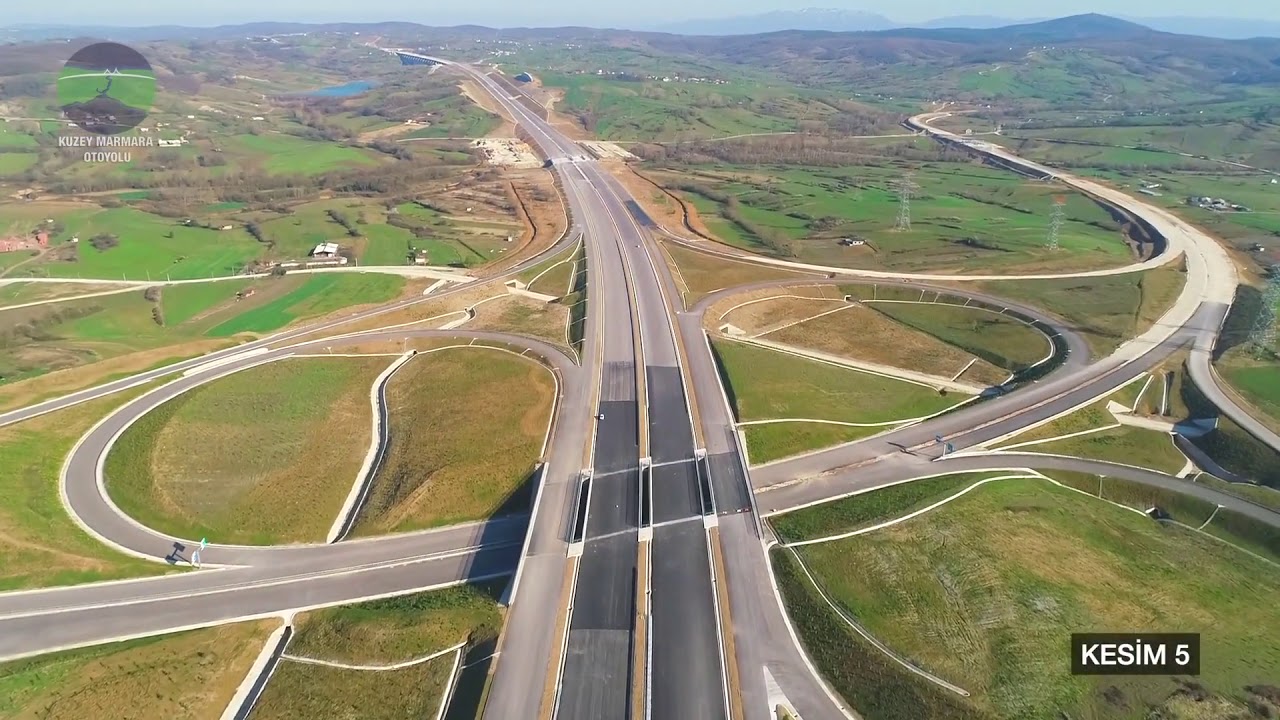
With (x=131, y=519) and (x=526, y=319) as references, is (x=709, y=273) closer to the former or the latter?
(x=526, y=319)

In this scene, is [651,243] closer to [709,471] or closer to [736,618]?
[709,471]

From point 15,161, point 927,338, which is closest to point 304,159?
point 15,161

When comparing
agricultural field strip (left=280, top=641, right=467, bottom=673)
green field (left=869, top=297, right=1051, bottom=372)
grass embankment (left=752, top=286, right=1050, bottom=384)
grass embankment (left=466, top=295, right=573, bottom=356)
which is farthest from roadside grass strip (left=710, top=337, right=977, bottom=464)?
agricultural field strip (left=280, top=641, right=467, bottom=673)

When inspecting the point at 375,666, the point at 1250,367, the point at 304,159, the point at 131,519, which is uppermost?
the point at 304,159

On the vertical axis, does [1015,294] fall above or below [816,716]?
above


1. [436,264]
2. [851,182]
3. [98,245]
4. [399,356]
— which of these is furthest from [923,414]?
[98,245]

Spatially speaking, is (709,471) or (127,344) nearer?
(709,471)

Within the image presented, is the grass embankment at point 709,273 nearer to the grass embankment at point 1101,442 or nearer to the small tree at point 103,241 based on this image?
the grass embankment at point 1101,442
